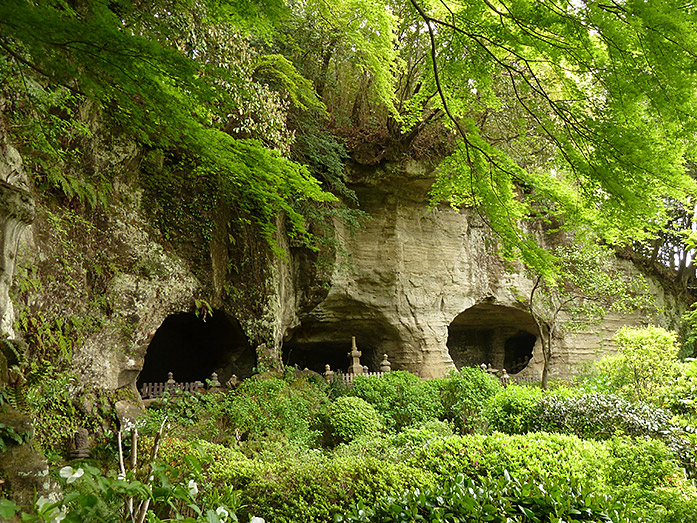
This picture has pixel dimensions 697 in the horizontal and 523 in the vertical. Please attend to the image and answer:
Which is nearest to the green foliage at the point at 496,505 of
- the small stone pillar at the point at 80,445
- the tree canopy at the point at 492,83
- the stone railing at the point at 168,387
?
the tree canopy at the point at 492,83

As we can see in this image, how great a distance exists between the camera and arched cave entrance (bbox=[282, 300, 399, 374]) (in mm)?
15320

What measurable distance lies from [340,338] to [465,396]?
7857mm

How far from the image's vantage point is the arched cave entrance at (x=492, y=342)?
65.7ft

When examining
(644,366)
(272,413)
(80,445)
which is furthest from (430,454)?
(644,366)

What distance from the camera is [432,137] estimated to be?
1423 centimetres

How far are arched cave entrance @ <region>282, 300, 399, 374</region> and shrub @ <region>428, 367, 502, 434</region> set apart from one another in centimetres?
546

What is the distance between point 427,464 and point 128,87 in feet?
14.4

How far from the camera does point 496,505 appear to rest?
3.07 metres

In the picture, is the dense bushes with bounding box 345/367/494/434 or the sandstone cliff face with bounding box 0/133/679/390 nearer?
the sandstone cliff face with bounding box 0/133/679/390

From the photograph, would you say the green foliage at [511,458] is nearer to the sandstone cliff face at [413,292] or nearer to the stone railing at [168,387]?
the stone railing at [168,387]

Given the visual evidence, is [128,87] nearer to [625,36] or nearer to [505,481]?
[625,36]

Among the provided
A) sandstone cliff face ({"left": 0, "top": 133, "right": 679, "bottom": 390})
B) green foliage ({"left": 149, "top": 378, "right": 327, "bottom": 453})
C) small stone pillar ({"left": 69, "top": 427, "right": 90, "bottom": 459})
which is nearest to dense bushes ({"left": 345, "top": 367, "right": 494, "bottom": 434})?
green foliage ({"left": 149, "top": 378, "right": 327, "bottom": 453})

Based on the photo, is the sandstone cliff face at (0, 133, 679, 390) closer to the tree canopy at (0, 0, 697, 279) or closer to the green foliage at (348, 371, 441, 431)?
the tree canopy at (0, 0, 697, 279)

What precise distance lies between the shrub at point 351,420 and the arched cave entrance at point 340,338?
655cm
